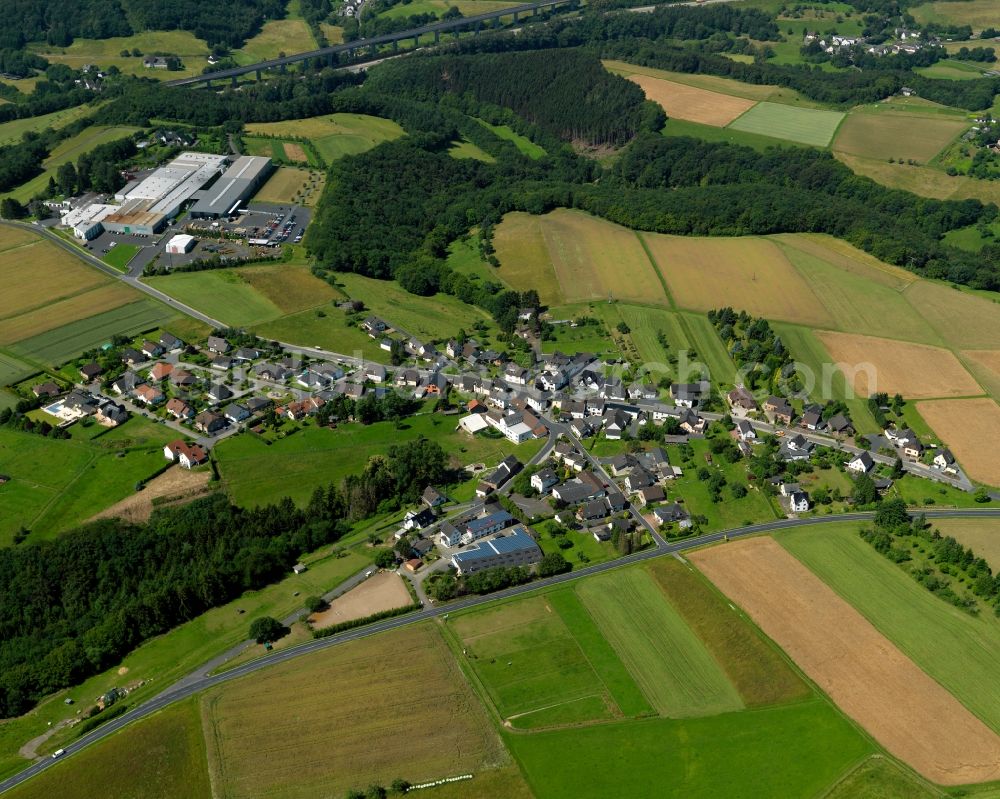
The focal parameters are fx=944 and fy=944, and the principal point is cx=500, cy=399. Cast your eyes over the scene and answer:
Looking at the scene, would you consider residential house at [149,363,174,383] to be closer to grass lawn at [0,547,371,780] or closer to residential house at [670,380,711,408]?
grass lawn at [0,547,371,780]

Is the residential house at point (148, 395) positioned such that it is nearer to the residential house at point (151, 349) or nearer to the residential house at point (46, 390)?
the residential house at point (46, 390)

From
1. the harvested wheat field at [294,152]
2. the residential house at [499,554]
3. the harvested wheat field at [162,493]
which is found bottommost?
the residential house at [499,554]

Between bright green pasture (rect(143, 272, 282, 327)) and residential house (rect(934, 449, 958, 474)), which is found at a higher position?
bright green pasture (rect(143, 272, 282, 327))

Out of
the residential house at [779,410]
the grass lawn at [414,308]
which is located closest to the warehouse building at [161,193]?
the grass lawn at [414,308]

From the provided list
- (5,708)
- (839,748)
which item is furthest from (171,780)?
(839,748)

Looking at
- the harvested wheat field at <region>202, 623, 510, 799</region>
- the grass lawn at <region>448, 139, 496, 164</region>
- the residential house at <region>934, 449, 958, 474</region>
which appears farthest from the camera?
the grass lawn at <region>448, 139, 496, 164</region>

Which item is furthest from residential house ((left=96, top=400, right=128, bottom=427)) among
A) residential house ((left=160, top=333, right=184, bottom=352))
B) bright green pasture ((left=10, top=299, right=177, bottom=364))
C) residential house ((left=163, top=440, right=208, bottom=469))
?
bright green pasture ((left=10, top=299, right=177, bottom=364))
